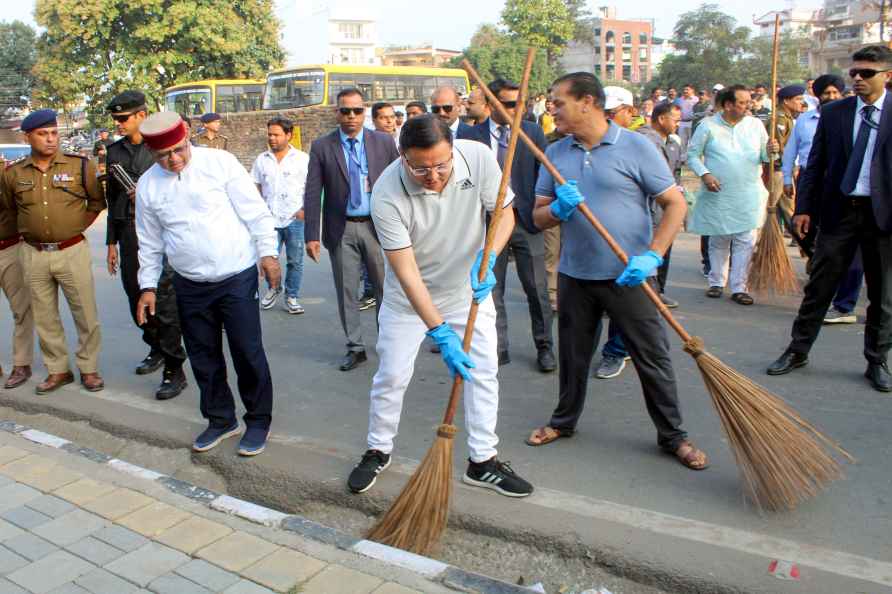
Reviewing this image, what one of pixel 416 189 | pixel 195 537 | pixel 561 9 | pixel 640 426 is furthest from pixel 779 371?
pixel 561 9

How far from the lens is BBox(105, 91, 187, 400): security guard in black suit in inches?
207

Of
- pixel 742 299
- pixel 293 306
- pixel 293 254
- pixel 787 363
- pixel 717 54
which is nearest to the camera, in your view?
pixel 787 363

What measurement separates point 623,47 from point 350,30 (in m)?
39.5

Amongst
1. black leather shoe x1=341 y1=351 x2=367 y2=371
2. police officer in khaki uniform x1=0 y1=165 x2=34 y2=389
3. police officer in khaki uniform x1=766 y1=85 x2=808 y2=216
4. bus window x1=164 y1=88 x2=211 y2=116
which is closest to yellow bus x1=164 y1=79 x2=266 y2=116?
bus window x1=164 y1=88 x2=211 y2=116

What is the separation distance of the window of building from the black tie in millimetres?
108388

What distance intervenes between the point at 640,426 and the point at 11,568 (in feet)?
10.0

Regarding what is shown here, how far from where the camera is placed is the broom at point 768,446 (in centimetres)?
321

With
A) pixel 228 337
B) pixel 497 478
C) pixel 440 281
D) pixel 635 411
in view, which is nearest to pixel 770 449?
pixel 497 478

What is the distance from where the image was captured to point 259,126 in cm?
2145

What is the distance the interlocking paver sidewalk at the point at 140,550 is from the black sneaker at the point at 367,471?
1.66 ft

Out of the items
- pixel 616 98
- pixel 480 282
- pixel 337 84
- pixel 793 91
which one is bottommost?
pixel 480 282

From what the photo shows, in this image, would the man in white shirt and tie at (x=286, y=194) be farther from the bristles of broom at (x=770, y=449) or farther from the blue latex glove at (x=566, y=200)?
the bristles of broom at (x=770, y=449)

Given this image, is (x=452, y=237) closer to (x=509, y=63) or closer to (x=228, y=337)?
(x=228, y=337)

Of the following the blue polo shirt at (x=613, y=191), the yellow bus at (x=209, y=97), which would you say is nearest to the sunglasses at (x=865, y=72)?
the blue polo shirt at (x=613, y=191)
